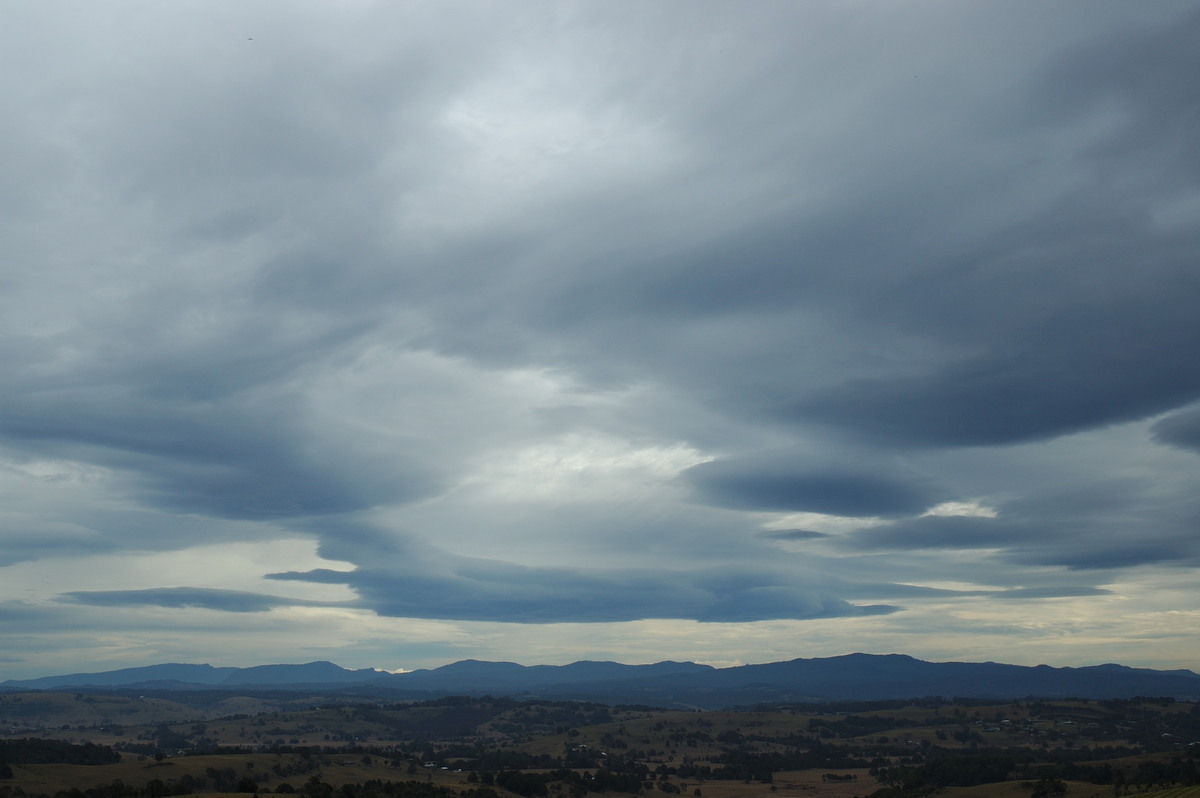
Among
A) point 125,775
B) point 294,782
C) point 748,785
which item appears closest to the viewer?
point 125,775

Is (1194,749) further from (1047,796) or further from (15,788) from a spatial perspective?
(15,788)

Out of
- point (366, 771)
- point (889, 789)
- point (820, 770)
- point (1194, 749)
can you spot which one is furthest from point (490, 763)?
point (1194, 749)

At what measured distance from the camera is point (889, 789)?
140500mm

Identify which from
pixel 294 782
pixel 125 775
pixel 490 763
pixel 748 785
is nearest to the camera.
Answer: pixel 125 775

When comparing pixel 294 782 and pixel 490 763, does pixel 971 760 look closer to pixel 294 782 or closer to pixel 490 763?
pixel 490 763

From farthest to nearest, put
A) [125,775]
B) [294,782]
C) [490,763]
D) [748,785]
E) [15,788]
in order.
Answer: [490,763]
[748,785]
[294,782]
[125,775]
[15,788]

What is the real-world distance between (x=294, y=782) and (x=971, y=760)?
10916cm

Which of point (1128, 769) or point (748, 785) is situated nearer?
point (1128, 769)

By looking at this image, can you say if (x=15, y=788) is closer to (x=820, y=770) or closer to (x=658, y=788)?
(x=658, y=788)

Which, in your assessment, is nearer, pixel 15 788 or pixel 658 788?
pixel 15 788

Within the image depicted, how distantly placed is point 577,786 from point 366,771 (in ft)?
127

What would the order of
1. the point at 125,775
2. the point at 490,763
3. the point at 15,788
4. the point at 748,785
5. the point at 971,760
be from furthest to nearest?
1. the point at 490,763
2. the point at 748,785
3. the point at 971,760
4. the point at 125,775
5. the point at 15,788

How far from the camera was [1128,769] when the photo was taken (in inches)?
5517

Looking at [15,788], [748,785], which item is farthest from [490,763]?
[15,788]
